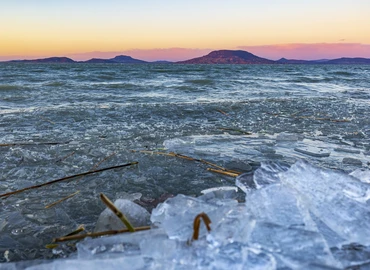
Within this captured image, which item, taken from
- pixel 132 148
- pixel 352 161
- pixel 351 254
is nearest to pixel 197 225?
pixel 351 254

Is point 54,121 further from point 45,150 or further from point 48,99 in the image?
point 48,99

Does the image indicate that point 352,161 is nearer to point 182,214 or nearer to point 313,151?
point 313,151

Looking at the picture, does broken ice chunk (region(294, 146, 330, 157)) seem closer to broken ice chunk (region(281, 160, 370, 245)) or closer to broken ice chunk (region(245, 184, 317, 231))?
broken ice chunk (region(281, 160, 370, 245))

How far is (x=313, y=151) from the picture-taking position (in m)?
3.02

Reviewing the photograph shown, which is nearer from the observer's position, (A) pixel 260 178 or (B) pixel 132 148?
(A) pixel 260 178

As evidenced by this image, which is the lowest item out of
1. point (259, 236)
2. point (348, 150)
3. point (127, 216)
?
point (348, 150)

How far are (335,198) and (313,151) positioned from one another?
2015 mm

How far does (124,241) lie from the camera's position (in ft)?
3.15

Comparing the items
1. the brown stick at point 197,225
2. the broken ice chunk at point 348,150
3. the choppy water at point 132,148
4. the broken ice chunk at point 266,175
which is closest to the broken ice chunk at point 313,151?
the choppy water at point 132,148

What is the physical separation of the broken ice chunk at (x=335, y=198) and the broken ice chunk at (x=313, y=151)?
66.5 inches

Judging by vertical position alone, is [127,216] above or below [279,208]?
below

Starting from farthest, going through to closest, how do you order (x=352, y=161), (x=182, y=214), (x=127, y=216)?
(x=352, y=161) → (x=127, y=216) → (x=182, y=214)

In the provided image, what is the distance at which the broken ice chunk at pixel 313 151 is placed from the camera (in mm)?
2891

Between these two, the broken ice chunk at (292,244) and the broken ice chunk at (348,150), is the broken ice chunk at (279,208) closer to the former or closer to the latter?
the broken ice chunk at (292,244)
